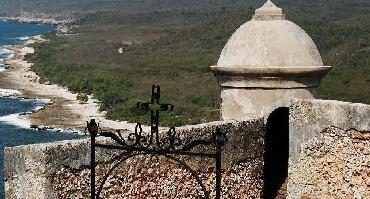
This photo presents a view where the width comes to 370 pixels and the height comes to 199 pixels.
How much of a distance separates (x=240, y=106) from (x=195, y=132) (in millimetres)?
1037

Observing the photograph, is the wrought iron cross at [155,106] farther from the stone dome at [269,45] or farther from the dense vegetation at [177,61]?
the dense vegetation at [177,61]

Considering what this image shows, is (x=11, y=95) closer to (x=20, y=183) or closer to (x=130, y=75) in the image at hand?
(x=130, y=75)

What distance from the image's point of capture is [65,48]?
109875 millimetres

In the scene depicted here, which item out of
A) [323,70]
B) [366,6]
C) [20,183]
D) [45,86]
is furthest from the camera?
[366,6]

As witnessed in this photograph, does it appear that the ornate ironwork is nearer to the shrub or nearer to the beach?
the beach

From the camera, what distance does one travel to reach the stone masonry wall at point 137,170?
5.53 meters

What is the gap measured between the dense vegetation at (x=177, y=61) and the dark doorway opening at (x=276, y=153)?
35904mm

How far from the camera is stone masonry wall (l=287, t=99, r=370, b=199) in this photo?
244 inches

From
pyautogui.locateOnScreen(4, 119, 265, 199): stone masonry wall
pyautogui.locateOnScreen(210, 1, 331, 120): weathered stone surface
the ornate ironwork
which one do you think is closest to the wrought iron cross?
the ornate ironwork

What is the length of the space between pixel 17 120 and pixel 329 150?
4201 centimetres

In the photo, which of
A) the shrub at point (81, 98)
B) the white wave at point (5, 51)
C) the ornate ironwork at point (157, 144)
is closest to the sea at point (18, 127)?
the shrub at point (81, 98)

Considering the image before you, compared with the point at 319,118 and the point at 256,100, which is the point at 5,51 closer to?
the point at 256,100

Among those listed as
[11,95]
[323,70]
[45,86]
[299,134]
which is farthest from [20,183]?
[45,86]

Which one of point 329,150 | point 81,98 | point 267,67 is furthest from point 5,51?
point 329,150
